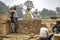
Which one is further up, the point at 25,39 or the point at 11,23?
the point at 11,23

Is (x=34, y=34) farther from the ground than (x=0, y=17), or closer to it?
closer to it

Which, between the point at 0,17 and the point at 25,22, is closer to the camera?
the point at 25,22

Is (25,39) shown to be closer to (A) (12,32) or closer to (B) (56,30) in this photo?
(A) (12,32)

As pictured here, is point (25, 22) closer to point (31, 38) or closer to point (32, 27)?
point (32, 27)

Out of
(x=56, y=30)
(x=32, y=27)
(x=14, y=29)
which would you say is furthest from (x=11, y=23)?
(x=56, y=30)

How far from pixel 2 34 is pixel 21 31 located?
40.6 inches

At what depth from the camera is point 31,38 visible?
9.58 meters

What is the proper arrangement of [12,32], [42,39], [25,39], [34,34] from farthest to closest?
[12,32] < [34,34] < [25,39] < [42,39]

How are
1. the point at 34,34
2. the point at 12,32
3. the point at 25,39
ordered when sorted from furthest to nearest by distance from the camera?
the point at 12,32 < the point at 34,34 < the point at 25,39

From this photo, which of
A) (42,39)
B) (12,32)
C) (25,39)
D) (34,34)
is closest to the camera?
(42,39)

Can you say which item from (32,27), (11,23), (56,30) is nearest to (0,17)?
(11,23)

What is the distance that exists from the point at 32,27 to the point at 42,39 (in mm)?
3451

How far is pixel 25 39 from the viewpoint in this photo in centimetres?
947

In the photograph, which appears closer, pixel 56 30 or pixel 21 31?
pixel 56 30
